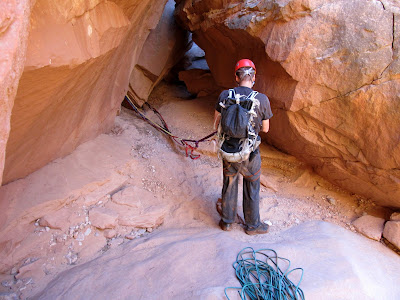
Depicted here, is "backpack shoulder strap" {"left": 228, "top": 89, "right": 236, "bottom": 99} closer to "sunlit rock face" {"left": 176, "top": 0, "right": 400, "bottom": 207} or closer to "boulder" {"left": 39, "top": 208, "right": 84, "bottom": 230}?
"sunlit rock face" {"left": 176, "top": 0, "right": 400, "bottom": 207}

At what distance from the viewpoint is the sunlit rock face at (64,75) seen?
2.11m

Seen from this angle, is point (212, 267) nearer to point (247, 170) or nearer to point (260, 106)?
point (247, 170)

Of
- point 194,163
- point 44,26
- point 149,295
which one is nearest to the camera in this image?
point 44,26

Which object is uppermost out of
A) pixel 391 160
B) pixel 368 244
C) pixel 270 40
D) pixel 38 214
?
pixel 270 40

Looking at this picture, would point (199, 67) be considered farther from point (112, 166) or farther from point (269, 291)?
point (269, 291)

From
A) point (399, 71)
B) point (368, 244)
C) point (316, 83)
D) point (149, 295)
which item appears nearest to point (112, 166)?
point (149, 295)

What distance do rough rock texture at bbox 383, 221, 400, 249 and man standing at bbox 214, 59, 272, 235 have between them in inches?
51.8

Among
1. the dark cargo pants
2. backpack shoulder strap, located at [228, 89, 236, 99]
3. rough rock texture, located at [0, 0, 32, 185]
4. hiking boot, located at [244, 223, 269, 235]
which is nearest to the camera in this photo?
rough rock texture, located at [0, 0, 32, 185]

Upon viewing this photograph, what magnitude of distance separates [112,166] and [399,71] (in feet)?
10.7

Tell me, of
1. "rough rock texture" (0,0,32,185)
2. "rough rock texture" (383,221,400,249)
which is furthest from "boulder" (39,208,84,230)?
"rough rock texture" (383,221,400,249)

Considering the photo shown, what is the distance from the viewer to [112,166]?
3.68m

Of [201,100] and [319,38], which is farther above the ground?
[319,38]

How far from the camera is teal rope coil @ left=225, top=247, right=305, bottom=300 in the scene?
7.77ft

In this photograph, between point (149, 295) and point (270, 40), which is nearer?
point (149, 295)
